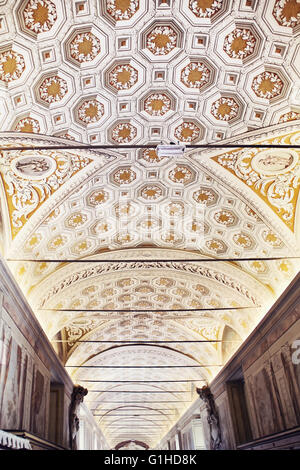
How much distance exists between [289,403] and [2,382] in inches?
280

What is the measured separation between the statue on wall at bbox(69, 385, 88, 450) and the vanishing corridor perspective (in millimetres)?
1574

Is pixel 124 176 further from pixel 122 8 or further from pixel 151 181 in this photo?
pixel 122 8

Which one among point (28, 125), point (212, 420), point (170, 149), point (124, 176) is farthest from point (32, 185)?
point (212, 420)

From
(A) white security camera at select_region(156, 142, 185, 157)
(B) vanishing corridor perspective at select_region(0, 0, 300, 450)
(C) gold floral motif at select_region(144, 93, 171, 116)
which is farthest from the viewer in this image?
(C) gold floral motif at select_region(144, 93, 171, 116)

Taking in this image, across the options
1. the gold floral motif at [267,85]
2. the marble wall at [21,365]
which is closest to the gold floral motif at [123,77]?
the gold floral motif at [267,85]

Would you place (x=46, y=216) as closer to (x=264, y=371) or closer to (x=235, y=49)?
(x=235, y=49)

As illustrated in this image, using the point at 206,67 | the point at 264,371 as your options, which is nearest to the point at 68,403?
the point at 264,371

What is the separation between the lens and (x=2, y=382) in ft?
26.5

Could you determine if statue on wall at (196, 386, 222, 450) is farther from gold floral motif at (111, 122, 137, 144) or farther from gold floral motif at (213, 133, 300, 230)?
gold floral motif at (111, 122, 137, 144)

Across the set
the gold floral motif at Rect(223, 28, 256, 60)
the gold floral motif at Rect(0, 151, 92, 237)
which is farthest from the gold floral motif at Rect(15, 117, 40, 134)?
the gold floral motif at Rect(223, 28, 256, 60)

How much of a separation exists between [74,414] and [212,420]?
6447mm

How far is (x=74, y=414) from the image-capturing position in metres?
17.6

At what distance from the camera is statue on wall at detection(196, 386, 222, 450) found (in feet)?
57.3

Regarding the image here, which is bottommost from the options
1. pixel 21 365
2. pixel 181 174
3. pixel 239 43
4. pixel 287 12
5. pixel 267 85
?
pixel 21 365
